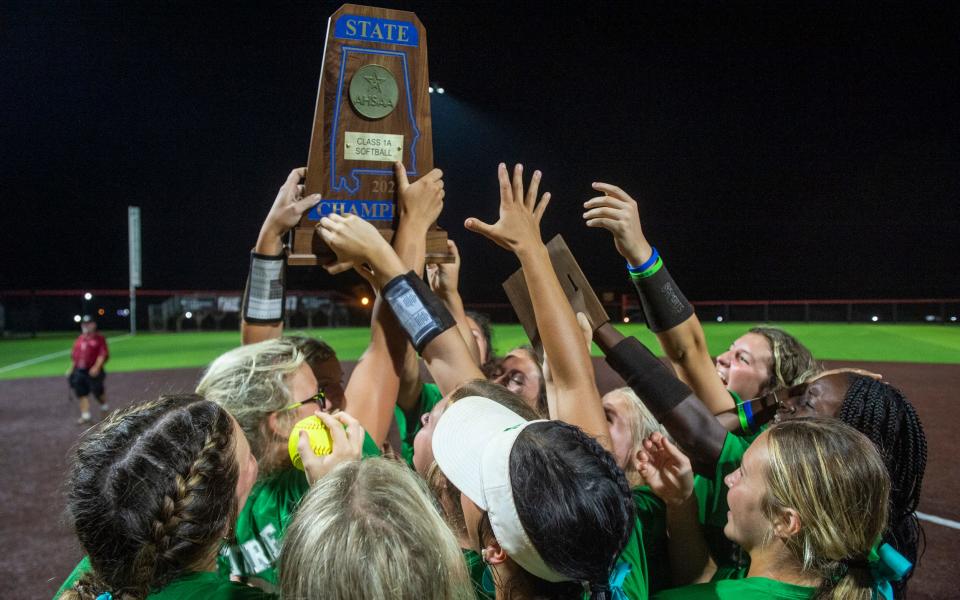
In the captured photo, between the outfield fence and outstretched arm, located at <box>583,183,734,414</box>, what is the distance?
902 inches

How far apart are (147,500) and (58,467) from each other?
5.00m

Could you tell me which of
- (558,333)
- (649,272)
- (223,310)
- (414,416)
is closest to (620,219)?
(649,272)

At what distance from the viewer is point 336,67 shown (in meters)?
2.22

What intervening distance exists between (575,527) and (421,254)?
1.26 m

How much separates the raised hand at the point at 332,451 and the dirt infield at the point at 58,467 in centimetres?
57

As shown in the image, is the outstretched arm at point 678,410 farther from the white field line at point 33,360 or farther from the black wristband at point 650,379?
the white field line at point 33,360

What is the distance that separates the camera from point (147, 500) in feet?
4.63

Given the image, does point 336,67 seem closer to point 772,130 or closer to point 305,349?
point 305,349

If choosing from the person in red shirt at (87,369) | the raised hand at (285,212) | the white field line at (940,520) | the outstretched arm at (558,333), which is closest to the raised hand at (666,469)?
the outstretched arm at (558,333)

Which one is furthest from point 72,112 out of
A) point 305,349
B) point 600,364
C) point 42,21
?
point 305,349

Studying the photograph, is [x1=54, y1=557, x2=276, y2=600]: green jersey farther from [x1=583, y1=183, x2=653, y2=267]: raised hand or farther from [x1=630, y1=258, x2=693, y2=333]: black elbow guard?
[x1=630, y1=258, x2=693, y2=333]: black elbow guard

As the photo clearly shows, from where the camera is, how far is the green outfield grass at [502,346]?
17.1 meters

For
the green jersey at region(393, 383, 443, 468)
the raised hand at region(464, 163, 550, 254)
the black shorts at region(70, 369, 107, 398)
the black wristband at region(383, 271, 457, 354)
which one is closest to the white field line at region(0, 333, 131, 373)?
the black shorts at region(70, 369, 107, 398)

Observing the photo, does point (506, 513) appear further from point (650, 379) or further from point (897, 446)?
point (897, 446)
